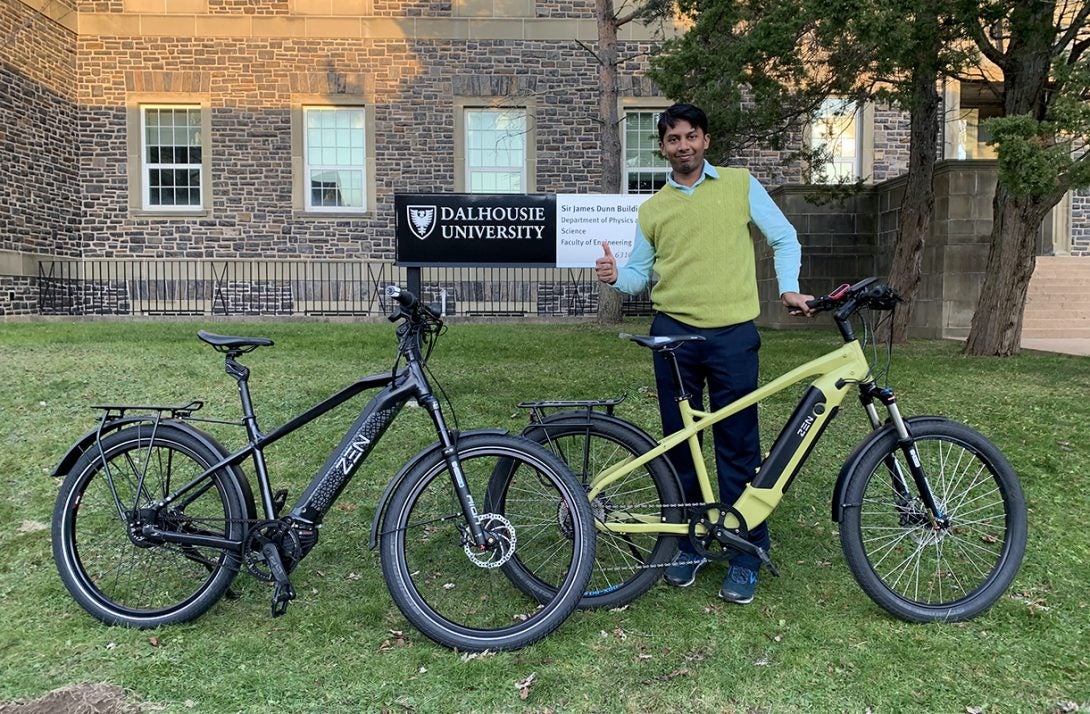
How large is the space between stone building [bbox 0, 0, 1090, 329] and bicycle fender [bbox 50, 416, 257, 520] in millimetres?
14590

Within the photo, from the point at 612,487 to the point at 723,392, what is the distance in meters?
0.59

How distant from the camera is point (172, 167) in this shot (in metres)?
18.0

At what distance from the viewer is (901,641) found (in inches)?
112

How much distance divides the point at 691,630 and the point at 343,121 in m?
17.1

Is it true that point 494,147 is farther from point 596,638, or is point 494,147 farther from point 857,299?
point 596,638

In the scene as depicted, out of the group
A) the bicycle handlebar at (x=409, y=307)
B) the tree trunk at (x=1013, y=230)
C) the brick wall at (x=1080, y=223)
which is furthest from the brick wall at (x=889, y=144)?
the bicycle handlebar at (x=409, y=307)

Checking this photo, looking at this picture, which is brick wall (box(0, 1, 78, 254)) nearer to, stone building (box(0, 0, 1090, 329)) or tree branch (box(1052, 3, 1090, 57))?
stone building (box(0, 0, 1090, 329))

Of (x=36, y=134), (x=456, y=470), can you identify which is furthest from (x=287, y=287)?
(x=456, y=470)

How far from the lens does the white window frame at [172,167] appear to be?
17.7m

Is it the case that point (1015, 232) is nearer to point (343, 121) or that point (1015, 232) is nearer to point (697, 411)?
point (697, 411)

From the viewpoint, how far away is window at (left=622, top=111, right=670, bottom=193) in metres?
18.1

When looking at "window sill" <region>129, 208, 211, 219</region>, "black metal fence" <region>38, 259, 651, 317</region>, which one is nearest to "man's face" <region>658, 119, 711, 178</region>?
"black metal fence" <region>38, 259, 651, 317</region>

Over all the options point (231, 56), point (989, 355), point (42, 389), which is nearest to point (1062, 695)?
point (42, 389)

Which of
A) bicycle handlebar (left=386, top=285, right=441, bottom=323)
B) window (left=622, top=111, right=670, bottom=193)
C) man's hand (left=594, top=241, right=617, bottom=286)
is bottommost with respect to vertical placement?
bicycle handlebar (left=386, top=285, right=441, bottom=323)
